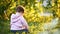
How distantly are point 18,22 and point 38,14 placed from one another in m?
0.25

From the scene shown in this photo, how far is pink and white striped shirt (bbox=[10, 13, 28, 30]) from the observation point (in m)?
1.21

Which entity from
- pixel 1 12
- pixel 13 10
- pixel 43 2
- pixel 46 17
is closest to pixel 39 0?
pixel 43 2

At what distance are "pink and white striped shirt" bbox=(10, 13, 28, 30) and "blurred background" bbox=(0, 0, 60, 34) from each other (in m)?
0.04

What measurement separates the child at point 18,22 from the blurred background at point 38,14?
1.7 inches

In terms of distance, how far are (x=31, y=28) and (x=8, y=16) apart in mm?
301

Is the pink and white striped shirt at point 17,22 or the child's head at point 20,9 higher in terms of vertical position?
the child's head at point 20,9

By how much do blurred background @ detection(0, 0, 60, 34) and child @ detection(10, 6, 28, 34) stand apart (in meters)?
0.04

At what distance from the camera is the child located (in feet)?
3.98

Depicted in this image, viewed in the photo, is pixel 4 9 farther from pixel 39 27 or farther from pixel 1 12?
pixel 39 27

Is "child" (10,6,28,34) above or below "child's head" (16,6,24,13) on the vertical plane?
below

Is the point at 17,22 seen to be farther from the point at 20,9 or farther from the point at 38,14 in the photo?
the point at 38,14

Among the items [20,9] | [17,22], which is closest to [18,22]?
[17,22]

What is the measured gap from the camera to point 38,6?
3.95 feet

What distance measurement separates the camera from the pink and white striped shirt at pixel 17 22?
1212 mm
